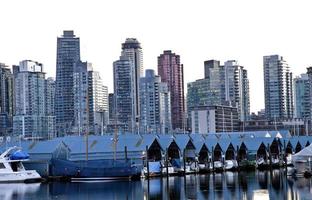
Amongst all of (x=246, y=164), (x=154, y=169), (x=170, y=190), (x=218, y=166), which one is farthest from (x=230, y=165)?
(x=170, y=190)

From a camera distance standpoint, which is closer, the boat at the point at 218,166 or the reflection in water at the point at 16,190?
the reflection in water at the point at 16,190

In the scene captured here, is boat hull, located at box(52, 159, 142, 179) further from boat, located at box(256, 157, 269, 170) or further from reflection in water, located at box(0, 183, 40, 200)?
boat, located at box(256, 157, 269, 170)

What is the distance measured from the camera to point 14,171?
73438mm

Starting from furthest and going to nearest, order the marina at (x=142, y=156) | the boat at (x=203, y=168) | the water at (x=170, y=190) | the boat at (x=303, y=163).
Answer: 1. the boat at (x=203, y=168)
2. the marina at (x=142, y=156)
3. the boat at (x=303, y=163)
4. the water at (x=170, y=190)

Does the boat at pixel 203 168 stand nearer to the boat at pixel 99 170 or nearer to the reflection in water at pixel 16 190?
the boat at pixel 99 170

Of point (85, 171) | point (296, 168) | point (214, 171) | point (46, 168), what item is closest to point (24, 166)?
point (46, 168)

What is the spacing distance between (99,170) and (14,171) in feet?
34.2

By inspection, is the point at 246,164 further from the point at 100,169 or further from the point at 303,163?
the point at 100,169

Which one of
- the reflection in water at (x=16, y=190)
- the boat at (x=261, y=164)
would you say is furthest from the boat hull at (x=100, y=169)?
the boat at (x=261, y=164)

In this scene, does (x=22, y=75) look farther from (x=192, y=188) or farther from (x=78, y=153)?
(x=192, y=188)

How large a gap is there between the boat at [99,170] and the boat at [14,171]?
11.1ft

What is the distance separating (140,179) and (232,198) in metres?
23.4

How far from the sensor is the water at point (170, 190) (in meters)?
50.4

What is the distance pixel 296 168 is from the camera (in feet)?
233
